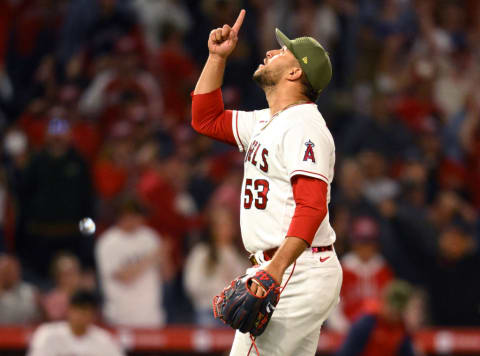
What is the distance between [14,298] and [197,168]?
230 cm

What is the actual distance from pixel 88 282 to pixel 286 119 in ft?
15.0

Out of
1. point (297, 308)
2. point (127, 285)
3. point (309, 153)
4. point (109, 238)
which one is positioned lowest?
point (127, 285)

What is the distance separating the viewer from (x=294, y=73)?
156 inches

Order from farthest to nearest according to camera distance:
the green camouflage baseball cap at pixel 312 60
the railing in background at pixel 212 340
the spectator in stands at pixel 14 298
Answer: the spectator in stands at pixel 14 298 < the railing in background at pixel 212 340 < the green camouflage baseball cap at pixel 312 60

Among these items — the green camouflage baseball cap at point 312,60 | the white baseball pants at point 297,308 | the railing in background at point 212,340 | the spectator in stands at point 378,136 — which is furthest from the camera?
the spectator in stands at point 378,136

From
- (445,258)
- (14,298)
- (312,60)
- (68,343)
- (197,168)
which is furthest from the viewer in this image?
(197,168)

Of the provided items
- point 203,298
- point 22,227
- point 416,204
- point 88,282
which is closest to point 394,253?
point 416,204

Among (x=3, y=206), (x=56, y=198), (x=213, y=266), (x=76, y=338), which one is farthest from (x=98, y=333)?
(x=3, y=206)

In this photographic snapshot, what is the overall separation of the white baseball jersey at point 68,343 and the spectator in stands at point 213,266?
1.16 m

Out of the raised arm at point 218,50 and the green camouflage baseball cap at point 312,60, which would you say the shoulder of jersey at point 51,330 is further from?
the green camouflage baseball cap at point 312,60

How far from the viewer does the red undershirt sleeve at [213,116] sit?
4250 millimetres

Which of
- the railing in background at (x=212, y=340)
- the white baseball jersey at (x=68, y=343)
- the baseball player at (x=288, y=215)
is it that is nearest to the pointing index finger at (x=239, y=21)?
the baseball player at (x=288, y=215)

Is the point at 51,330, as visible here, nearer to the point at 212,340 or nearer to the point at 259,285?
the point at 212,340

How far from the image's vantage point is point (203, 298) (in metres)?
7.88
